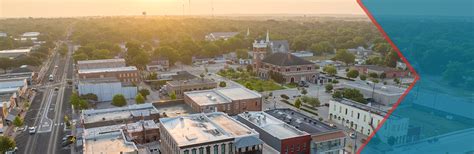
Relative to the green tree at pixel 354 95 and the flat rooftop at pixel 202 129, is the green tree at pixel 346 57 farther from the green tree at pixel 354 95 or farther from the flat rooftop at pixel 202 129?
the flat rooftop at pixel 202 129

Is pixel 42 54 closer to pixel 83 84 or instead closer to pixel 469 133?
pixel 83 84

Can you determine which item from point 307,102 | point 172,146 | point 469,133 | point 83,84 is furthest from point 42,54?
point 469,133

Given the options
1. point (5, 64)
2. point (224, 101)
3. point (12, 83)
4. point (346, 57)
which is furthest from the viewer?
point (346, 57)

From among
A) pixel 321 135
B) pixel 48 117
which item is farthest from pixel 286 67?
pixel 48 117

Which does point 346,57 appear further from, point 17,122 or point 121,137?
point 17,122

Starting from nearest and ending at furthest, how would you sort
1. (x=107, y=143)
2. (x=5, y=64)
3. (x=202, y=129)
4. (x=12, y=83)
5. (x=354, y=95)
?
(x=107, y=143)
(x=202, y=129)
(x=354, y=95)
(x=12, y=83)
(x=5, y=64)

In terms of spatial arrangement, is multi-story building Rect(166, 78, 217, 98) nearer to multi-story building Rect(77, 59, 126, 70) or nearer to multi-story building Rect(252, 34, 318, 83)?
multi-story building Rect(252, 34, 318, 83)

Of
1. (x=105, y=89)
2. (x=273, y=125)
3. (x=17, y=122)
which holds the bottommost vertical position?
(x=17, y=122)
